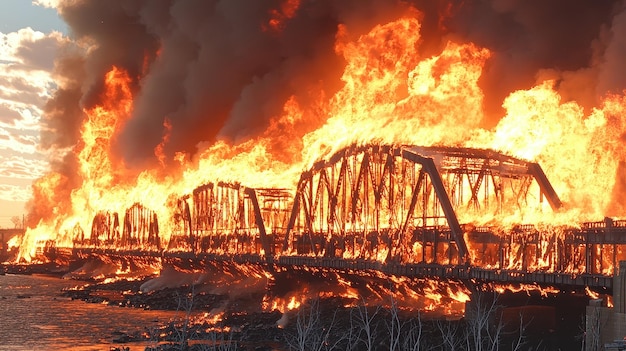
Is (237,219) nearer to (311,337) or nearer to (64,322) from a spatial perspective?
(64,322)

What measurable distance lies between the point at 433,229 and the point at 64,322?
39.3 metres

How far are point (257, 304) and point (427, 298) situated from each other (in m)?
24.3

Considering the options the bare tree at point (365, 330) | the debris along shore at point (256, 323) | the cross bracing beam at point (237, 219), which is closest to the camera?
the bare tree at point (365, 330)

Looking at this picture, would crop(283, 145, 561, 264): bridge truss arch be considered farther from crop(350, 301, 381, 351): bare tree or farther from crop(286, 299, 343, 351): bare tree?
crop(286, 299, 343, 351): bare tree

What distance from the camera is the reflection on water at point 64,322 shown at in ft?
250

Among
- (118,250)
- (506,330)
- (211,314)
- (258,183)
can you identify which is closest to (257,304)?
(211,314)

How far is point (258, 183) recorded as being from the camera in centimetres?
11538

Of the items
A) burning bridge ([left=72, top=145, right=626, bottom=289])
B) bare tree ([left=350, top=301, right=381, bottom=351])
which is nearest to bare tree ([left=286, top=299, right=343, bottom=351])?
bare tree ([left=350, top=301, right=381, bottom=351])

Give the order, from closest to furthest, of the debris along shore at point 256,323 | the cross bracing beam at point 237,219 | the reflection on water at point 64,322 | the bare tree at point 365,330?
the bare tree at point 365,330 → the debris along shore at point 256,323 → the reflection on water at point 64,322 → the cross bracing beam at point 237,219

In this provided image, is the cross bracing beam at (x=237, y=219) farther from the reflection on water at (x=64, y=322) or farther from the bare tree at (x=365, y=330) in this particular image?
the bare tree at (x=365, y=330)

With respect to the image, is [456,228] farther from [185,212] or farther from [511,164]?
[185,212]

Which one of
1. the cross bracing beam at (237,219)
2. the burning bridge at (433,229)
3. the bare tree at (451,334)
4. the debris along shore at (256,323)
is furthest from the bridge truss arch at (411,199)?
the cross bracing beam at (237,219)

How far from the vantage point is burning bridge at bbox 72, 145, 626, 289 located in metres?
60.6

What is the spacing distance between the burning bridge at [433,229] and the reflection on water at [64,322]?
1567cm
